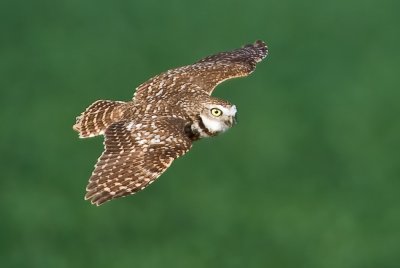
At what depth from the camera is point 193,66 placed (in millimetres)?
26953

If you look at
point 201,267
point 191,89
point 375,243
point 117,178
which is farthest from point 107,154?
point 375,243

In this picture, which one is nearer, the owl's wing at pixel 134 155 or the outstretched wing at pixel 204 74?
the owl's wing at pixel 134 155

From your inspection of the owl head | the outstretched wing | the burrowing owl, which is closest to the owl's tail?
the burrowing owl

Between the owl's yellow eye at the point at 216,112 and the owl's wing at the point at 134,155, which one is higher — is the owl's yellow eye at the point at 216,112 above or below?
above

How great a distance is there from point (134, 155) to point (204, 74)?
4.29 metres

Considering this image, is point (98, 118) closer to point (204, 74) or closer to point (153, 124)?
point (153, 124)

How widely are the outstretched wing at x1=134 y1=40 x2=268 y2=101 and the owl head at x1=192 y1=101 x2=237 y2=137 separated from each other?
140cm

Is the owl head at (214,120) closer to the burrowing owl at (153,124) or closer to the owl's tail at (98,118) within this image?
the burrowing owl at (153,124)

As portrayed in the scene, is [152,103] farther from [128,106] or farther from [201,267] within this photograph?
[201,267]

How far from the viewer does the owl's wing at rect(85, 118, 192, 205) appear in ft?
71.7

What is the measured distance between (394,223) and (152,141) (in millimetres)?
22749

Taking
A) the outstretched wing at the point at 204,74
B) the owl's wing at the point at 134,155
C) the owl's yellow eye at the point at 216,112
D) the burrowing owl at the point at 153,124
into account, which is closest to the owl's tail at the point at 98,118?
the burrowing owl at the point at 153,124

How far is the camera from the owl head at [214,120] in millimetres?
23828

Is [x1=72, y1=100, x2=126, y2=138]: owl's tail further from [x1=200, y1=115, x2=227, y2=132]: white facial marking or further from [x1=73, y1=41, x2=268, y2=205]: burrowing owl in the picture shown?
[x1=200, y1=115, x2=227, y2=132]: white facial marking
